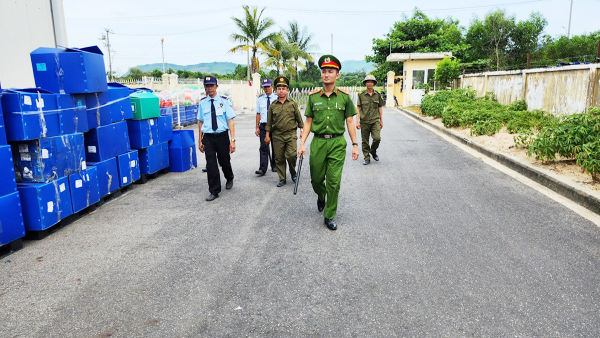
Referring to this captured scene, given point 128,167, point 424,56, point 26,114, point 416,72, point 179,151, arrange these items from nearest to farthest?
point 26,114, point 128,167, point 179,151, point 424,56, point 416,72

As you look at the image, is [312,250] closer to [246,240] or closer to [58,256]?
[246,240]

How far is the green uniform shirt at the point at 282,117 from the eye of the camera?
24.3 ft

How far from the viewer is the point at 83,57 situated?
577cm

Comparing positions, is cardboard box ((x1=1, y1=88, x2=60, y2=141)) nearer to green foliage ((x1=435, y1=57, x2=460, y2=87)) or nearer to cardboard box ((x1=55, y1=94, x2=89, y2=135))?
cardboard box ((x1=55, y1=94, x2=89, y2=135))

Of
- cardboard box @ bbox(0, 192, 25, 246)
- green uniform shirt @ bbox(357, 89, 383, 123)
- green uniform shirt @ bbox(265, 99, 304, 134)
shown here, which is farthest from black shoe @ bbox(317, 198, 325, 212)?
green uniform shirt @ bbox(357, 89, 383, 123)

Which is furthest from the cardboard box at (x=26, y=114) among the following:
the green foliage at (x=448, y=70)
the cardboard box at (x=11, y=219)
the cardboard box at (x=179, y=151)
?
the green foliage at (x=448, y=70)

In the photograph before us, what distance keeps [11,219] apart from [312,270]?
320 centimetres

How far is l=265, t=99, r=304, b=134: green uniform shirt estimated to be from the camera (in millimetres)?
7402

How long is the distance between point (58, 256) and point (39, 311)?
1.23 meters

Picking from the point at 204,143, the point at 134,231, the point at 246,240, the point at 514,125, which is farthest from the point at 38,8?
the point at 514,125

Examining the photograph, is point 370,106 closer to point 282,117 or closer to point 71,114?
point 282,117

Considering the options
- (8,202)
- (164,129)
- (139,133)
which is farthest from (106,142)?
(8,202)

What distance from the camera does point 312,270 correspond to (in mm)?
3973

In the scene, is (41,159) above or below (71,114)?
below
